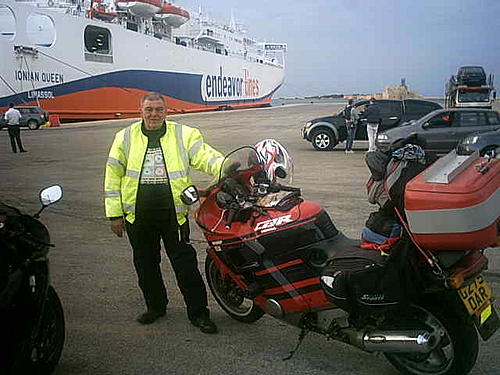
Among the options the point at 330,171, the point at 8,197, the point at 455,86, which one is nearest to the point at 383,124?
the point at 330,171

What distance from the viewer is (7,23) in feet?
115

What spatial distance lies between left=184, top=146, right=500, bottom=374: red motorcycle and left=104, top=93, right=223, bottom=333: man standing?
223 millimetres

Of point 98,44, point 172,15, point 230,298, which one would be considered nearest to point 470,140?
point 230,298

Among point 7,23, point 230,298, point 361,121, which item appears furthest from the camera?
point 7,23

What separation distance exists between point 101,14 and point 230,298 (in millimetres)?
42482

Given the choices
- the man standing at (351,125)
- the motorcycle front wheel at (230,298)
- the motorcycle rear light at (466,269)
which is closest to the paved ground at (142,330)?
the motorcycle front wheel at (230,298)

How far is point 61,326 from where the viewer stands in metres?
3.38

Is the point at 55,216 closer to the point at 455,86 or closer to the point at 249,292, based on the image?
the point at 249,292

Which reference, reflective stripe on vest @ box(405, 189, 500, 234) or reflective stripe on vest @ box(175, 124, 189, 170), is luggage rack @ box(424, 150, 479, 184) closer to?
reflective stripe on vest @ box(405, 189, 500, 234)

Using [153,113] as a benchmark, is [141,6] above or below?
above

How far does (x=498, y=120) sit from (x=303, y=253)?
41.2 feet

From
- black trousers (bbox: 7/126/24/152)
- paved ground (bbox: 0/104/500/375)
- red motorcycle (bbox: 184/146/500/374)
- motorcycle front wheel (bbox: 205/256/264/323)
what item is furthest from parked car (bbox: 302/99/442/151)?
red motorcycle (bbox: 184/146/500/374)

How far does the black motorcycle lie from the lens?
2643 mm

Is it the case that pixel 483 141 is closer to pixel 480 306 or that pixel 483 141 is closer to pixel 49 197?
pixel 480 306
